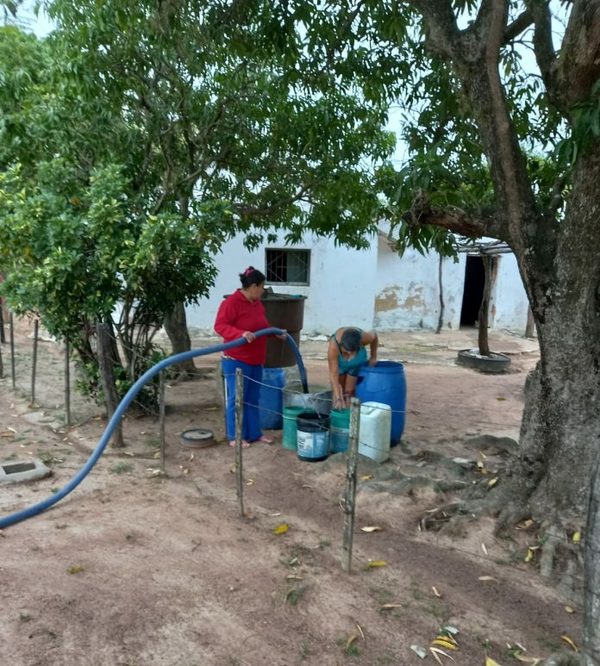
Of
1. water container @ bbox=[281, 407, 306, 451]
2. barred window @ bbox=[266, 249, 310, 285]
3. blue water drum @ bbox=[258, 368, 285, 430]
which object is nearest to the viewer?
water container @ bbox=[281, 407, 306, 451]

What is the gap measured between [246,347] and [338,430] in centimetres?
109

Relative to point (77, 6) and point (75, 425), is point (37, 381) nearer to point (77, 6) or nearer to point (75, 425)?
point (75, 425)

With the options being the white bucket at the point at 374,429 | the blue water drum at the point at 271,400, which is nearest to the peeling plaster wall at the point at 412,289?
the blue water drum at the point at 271,400

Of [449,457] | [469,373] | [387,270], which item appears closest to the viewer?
[449,457]

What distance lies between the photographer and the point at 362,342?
5117 millimetres

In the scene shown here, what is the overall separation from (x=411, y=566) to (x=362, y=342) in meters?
2.19

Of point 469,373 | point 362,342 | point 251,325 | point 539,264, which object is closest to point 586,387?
point 539,264

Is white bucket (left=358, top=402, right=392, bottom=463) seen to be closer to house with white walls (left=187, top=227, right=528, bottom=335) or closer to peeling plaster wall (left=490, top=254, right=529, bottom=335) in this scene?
house with white walls (left=187, top=227, right=528, bottom=335)

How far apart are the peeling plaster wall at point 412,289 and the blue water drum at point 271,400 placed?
953 centimetres

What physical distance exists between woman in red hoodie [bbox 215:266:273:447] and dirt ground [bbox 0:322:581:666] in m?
0.32

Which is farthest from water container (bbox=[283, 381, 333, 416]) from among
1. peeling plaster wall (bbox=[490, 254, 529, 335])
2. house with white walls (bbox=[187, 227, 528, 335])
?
peeling plaster wall (bbox=[490, 254, 529, 335])

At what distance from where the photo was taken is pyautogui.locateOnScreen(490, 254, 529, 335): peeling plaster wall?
1584 cm

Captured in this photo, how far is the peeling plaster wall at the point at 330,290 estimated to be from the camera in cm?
1298

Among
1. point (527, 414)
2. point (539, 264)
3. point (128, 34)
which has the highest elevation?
point (128, 34)
